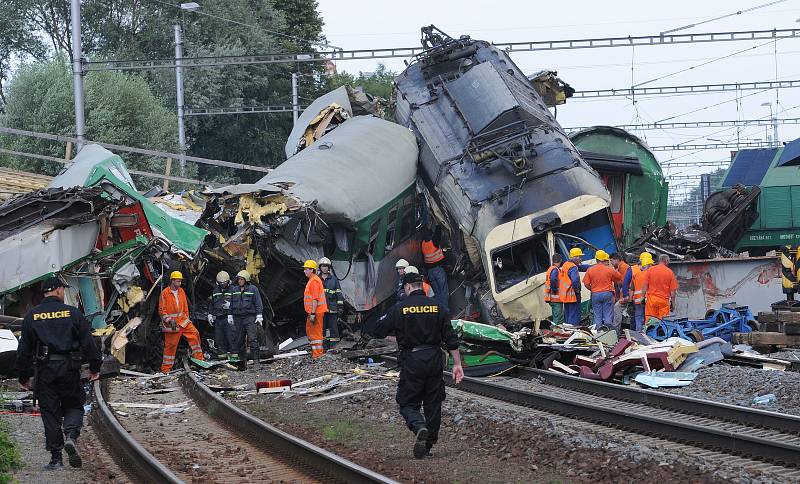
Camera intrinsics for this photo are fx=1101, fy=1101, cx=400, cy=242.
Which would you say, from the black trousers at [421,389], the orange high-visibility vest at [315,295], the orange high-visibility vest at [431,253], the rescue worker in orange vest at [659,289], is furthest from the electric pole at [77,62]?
the black trousers at [421,389]

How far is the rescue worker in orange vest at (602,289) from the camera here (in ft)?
53.2

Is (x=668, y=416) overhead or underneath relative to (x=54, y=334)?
underneath

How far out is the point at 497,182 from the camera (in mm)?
18109

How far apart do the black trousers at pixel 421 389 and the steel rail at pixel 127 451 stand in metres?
1.84

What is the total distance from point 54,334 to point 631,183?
1535 cm

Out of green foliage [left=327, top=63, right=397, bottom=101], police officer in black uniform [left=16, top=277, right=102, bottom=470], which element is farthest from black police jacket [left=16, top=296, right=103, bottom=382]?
green foliage [left=327, top=63, right=397, bottom=101]

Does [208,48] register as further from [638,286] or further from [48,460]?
[48,460]

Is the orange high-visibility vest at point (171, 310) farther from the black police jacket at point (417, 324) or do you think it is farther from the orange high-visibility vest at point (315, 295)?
the black police jacket at point (417, 324)

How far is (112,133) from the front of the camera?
4125 cm

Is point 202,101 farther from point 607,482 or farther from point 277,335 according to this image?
point 607,482

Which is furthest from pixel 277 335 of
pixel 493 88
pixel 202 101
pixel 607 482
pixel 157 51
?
pixel 157 51

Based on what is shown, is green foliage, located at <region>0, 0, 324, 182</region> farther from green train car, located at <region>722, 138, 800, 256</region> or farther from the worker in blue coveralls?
the worker in blue coveralls

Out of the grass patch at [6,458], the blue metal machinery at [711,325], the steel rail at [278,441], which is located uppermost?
the blue metal machinery at [711,325]

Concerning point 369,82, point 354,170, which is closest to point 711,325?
point 354,170
